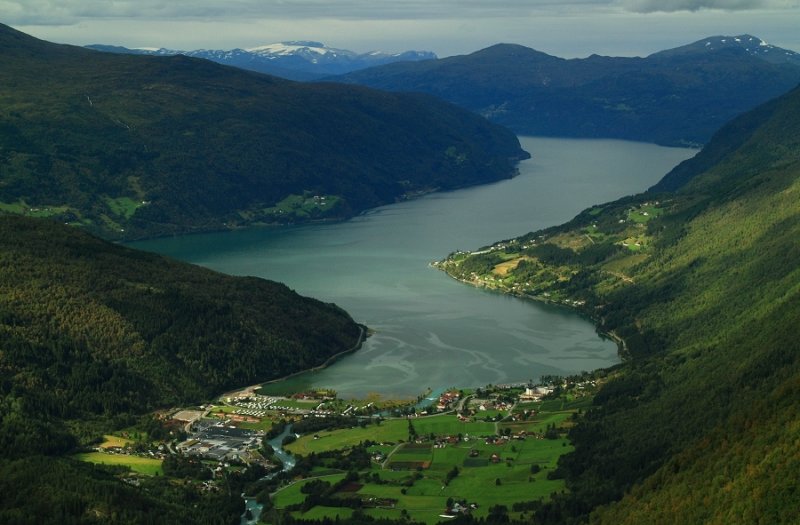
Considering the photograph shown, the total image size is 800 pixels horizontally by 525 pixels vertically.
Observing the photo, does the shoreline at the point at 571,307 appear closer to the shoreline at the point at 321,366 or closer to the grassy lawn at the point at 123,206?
the shoreline at the point at 321,366

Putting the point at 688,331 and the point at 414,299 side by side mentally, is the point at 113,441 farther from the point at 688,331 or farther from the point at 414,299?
the point at 414,299

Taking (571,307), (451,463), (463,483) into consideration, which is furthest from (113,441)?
(571,307)

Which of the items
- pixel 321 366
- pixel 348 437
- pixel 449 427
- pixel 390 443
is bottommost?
pixel 321 366

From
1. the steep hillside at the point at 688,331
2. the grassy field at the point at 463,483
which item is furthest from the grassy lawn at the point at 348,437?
the steep hillside at the point at 688,331

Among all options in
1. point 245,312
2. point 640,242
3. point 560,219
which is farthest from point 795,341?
point 560,219

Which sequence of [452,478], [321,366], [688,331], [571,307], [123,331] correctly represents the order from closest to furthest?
[452,478] → [123,331] → [321,366] → [688,331] → [571,307]

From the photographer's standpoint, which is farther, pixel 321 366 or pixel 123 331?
pixel 321 366

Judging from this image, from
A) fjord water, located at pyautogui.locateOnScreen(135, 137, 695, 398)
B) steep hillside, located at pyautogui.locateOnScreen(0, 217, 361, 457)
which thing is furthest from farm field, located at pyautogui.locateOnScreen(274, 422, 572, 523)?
steep hillside, located at pyautogui.locateOnScreen(0, 217, 361, 457)

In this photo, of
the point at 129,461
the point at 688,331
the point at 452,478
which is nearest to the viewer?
the point at 452,478
